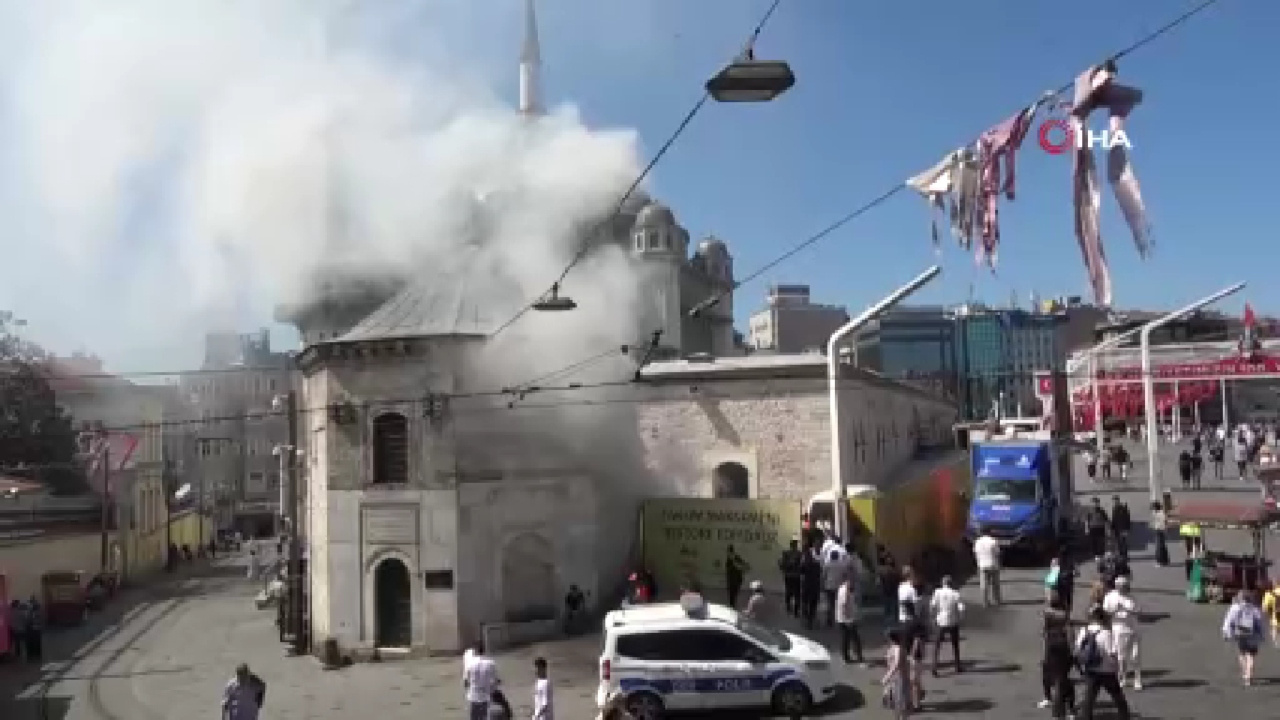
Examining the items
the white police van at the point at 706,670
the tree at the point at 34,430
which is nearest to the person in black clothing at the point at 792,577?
the white police van at the point at 706,670

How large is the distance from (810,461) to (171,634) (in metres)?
18.5

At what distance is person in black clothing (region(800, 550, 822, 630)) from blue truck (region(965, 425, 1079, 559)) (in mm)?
6536

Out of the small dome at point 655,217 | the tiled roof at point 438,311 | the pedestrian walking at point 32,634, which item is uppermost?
the small dome at point 655,217

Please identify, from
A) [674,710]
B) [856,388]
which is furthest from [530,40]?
[674,710]

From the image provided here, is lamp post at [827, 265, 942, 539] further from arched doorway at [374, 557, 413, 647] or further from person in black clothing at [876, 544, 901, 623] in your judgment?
arched doorway at [374, 557, 413, 647]

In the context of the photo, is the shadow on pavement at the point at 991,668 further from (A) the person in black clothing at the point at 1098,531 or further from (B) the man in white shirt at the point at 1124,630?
(A) the person in black clothing at the point at 1098,531

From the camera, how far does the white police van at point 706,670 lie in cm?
1515

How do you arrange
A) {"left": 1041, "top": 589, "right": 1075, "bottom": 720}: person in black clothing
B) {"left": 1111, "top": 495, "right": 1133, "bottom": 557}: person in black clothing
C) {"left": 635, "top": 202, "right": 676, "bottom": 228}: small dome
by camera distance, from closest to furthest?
{"left": 1041, "top": 589, "right": 1075, "bottom": 720}: person in black clothing
{"left": 1111, "top": 495, "right": 1133, "bottom": 557}: person in black clothing
{"left": 635, "top": 202, "right": 676, "bottom": 228}: small dome

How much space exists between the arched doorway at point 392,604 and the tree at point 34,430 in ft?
104

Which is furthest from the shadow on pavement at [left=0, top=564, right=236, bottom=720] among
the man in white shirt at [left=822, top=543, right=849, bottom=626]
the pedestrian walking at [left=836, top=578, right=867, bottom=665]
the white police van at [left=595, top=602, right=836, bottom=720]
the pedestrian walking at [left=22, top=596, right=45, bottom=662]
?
the pedestrian walking at [left=836, top=578, right=867, bottom=665]

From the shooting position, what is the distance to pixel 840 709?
50.4 ft

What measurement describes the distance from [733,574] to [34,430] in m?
40.5

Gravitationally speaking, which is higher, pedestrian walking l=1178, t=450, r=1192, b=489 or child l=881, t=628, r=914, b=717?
pedestrian walking l=1178, t=450, r=1192, b=489

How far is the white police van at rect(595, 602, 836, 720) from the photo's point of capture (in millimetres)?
15148
